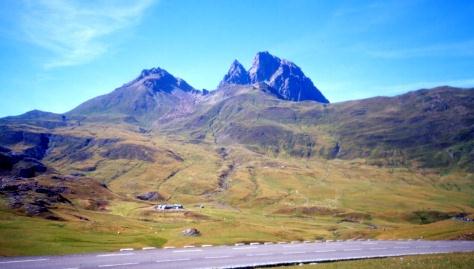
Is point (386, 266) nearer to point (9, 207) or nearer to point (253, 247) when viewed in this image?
point (253, 247)

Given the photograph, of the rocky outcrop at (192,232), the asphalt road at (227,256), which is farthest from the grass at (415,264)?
the rocky outcrop at (192,232)

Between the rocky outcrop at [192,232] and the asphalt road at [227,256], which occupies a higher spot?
the asphalt road at [227,256]

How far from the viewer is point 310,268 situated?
38781mm

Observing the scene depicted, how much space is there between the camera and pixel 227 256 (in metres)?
45.6

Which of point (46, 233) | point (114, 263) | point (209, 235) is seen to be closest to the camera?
point (114, 263)

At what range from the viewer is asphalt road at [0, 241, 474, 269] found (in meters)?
38.2

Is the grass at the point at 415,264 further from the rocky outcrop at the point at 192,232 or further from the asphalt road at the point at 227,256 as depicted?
the rocky outcrop at the point at 192,232

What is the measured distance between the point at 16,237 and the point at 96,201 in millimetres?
144863

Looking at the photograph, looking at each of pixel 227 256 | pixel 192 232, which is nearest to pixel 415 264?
pixel 227 256

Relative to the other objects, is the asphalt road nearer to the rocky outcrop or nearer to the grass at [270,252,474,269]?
the grass at [270,252,474,269]

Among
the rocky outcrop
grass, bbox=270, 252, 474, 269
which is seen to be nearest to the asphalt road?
grass, bbox=270, 252, 474, 269

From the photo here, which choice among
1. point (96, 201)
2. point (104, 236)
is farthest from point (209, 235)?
point (96, 201)

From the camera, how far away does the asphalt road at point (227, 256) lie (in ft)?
125

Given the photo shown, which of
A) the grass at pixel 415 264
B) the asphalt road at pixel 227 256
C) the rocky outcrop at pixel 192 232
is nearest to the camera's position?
the grass at pixel 415 264
